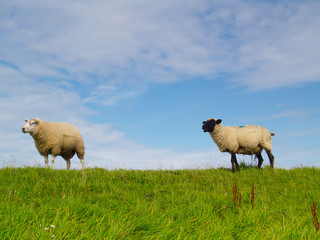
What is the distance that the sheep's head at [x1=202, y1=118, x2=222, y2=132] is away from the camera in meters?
13.4

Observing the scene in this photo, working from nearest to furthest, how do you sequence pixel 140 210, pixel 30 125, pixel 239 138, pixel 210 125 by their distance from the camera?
pixel 140 210 → pixel 30 125 → pixel 210 125 → pixel 239 138

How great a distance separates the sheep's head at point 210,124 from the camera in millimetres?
13398

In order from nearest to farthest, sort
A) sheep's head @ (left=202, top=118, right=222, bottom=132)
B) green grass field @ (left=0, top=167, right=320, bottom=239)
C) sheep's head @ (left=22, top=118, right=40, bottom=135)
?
green grass field @ (left=0, top=167, right=320, bottom=239), sheep's head @ (left=22, top=118, right=40, bottom=135), sheep's head @ (left=202, top=118, right=222, bottom=132)

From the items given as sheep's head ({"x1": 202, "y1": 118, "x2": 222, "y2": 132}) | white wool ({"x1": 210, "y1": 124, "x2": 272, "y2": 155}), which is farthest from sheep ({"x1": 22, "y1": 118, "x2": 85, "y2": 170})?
white wool ({"x1": 210, "y1": 124, "x2": 272, "y2": 155})

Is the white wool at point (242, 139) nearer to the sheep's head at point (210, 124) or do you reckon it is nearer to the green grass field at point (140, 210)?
the sheep's head at point (210, 124)

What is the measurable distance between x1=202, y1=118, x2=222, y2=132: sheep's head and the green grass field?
10.6 ft

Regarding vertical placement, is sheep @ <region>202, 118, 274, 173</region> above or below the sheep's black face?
below

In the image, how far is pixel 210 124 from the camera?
13.4m

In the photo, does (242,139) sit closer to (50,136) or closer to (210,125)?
(210,125)

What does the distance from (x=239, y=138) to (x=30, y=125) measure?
983 cm

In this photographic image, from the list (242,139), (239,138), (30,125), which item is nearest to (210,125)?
(239,138)

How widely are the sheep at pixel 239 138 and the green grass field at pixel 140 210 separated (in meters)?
2.85

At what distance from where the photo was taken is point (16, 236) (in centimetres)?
411

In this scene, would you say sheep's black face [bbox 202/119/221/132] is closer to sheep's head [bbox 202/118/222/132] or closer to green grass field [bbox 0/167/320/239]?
sheep's head [bbox 202/118/222/132]
